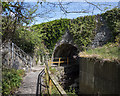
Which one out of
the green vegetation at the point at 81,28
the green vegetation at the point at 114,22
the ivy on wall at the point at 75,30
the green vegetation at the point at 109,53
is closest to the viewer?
the green vegetation at the point at 109,53

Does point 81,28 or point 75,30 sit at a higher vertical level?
point 81,28

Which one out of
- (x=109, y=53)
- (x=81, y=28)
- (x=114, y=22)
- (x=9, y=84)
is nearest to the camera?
(x=9, y=84)

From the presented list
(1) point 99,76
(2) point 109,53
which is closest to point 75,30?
(2) point 109,53

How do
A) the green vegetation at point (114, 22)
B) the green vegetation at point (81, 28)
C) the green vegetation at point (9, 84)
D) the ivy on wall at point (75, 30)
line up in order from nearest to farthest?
the green vegetation at point (9, 84) < the ivy on wall at point (75, 30) < the green vegetation at point (114, 22) < the green vegetation at point (81, 28)

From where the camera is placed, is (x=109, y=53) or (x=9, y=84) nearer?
(x=9, y=84)

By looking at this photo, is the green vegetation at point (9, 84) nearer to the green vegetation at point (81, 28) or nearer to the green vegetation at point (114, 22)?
the green vegetation at point (81, 28)

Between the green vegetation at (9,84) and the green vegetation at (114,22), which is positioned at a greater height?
the green vegetation at (114,22)

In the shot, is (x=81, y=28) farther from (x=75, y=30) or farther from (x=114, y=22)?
(x=114, y=22)

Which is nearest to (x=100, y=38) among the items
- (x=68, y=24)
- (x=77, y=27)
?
(x=77, y=27)

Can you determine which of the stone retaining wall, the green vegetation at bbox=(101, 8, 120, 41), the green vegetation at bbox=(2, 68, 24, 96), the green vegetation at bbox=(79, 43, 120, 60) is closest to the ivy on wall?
the green vegetation at bbox=(101, 8, 120, 41)

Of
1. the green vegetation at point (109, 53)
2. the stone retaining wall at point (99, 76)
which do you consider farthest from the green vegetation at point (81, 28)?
the stone retaining wall at point (99, 76)

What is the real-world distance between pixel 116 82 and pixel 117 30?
6.76 metres

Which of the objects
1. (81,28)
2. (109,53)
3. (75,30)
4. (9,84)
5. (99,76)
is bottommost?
(9,84)

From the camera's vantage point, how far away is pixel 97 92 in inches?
183
